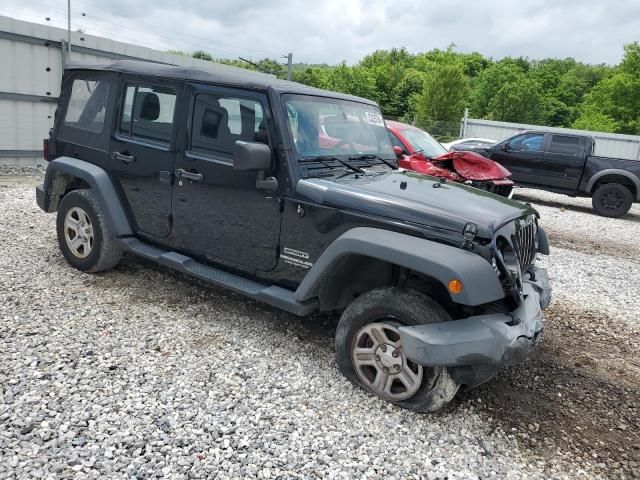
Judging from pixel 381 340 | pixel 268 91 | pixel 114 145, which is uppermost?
pixel 268 91

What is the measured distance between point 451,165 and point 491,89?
198 ft

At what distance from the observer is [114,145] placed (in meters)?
4.60

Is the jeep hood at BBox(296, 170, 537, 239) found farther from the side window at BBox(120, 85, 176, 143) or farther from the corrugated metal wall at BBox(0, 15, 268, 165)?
the corrugated metal wall at BBox(0, 15, 268, 165)

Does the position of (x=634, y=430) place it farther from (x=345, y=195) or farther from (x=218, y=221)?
(x=218, y=221)

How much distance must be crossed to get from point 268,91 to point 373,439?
2.43 meters

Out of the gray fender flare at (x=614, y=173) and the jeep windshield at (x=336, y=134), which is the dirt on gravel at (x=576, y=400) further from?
the gray fender flare at (x=614, y=173)

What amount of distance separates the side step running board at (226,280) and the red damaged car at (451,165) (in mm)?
4598

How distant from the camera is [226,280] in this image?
394cm

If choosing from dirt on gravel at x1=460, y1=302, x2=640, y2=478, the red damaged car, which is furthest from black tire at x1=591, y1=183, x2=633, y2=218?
dirt on gravel at x1=460, y1=302, x2=640, y2=478

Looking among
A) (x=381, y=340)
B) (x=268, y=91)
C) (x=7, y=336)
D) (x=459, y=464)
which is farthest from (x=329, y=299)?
(x=7, y=336)

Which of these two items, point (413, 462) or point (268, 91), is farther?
point (268, 91)

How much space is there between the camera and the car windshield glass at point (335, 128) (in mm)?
3732

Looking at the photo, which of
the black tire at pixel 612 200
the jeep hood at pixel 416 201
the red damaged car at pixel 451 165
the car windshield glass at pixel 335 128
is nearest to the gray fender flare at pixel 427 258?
the jeep hood at pixel 416 201

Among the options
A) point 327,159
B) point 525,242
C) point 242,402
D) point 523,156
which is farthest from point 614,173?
point 242,402
